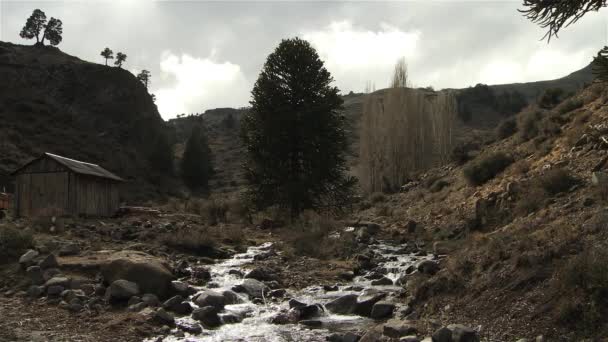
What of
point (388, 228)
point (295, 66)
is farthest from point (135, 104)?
point (388, 228)

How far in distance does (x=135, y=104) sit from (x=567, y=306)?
66.4m

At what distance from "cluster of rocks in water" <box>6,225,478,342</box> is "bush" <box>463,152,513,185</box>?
874 cm

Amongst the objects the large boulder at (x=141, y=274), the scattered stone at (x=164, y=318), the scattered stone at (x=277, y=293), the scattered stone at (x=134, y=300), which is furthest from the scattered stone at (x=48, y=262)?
the scattered stone at (x=277, y=293)

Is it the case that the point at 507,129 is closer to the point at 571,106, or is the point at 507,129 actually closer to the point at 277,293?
the point at 571,106

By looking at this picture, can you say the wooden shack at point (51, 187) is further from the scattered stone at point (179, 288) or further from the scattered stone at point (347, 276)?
the scattered stone at point (347, 276)

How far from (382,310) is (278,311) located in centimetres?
194

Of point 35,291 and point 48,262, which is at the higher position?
point 48,262

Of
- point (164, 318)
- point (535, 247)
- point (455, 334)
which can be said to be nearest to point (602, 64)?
point (535, 247)

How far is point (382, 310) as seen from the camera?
832 centimetres

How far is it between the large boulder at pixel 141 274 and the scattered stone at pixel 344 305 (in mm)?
3207

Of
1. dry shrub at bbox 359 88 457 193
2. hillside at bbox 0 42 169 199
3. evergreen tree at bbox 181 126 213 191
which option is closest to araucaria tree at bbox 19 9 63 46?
hillside at bbox 0 42 169 199

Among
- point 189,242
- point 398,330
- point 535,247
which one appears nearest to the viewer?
point 398,330

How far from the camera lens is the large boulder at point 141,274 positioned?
9.34m

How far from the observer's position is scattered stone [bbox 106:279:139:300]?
28.7 feet
